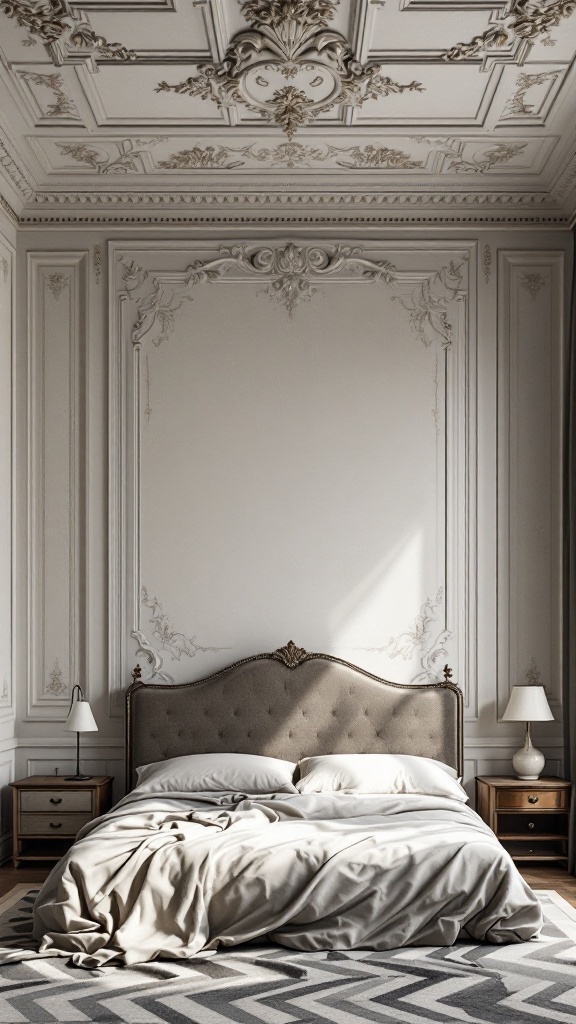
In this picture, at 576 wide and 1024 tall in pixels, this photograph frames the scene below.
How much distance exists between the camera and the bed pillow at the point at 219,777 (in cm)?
444

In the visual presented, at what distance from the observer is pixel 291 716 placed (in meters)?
4.98

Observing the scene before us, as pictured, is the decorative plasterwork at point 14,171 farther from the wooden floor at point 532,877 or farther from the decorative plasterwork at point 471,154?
the wooden floor at point 532,877

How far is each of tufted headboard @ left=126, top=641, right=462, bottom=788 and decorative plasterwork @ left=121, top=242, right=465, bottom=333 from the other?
1.87m

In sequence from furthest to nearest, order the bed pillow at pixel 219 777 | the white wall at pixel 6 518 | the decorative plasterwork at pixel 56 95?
the white wall at pixel 6 518 → the bed pillow at pixel 219 777 → the decorative plasterwork at pixel 56 95

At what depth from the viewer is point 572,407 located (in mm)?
5090

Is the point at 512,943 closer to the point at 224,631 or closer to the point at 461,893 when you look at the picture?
the point at 461,893

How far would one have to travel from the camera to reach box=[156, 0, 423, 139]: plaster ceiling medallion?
3.74 m

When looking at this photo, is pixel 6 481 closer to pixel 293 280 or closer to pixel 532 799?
pixel 293 280

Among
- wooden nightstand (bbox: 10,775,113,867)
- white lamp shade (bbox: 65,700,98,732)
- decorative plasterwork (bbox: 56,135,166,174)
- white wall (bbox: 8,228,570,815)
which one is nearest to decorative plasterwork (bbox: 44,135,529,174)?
decorative plasterwork (bbox: 56,135,166,174)

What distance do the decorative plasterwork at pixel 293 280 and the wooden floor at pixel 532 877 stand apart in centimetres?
275

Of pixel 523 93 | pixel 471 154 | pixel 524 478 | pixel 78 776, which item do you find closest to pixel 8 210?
pixel 471 154

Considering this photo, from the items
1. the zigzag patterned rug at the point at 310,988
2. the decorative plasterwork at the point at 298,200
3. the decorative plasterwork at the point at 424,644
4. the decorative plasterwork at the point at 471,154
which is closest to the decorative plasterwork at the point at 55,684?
the decorative plasterwork at the point at 424,644

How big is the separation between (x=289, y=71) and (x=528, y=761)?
3.42 meters

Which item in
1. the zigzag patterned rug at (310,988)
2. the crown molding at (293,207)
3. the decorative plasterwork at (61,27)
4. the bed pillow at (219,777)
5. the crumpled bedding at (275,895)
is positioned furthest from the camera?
the crown molding at (293,207)
